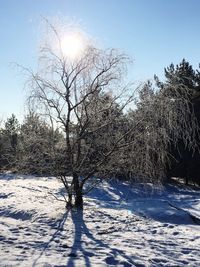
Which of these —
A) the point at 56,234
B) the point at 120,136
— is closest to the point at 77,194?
the point at 120,136

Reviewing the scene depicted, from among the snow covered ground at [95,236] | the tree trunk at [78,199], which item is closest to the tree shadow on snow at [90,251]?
the snow covered ground at [95,236]

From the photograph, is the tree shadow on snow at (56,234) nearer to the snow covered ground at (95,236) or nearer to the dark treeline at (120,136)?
the snow covered ground at (95,236)

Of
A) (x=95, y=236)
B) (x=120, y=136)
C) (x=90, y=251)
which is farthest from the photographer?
(x=120, y=136)

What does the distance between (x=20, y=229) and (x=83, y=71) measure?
5067 millimetres

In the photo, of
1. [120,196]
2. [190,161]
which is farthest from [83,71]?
[190,161]

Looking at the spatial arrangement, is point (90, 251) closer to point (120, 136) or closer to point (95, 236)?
point (95, 236)

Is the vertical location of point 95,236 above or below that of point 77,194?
below

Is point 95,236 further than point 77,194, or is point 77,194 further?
point 77,194

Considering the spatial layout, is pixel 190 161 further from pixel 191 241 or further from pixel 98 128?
pixel 191 241

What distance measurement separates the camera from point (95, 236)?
337 inches

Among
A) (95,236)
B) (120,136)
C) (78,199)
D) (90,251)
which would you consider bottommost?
(90,251)

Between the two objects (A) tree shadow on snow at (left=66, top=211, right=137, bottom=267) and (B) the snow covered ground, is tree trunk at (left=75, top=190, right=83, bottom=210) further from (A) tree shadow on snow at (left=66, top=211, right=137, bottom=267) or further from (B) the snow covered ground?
(A) tree shadow on snow at (left=66, top=211, right=137, bottom=267)

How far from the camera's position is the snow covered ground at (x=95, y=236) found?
21.6 feet

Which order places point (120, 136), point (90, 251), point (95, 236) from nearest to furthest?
point (90, 251) < point (95, 236) < point (120, 136)
